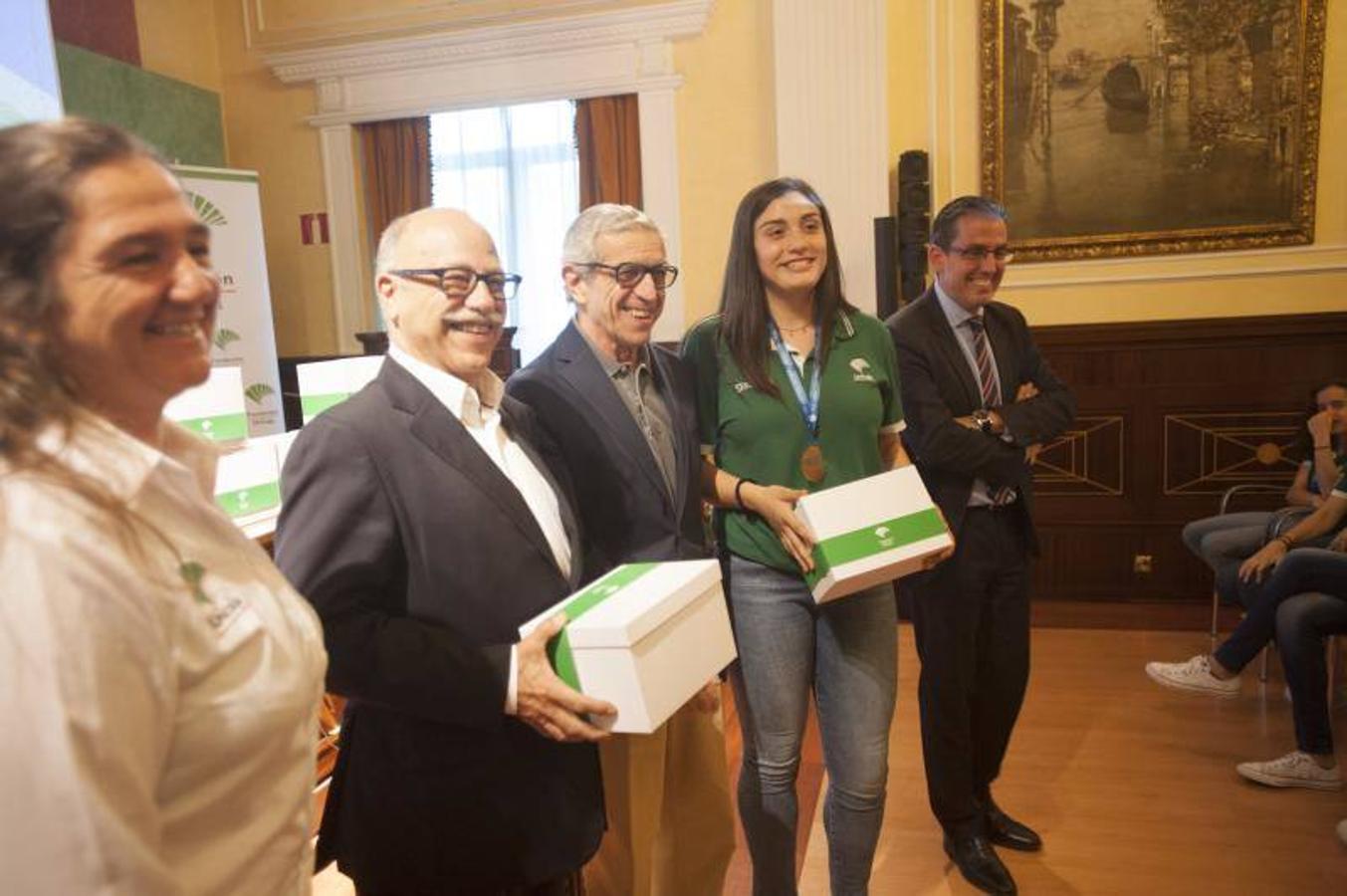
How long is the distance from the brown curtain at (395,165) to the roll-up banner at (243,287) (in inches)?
31.8

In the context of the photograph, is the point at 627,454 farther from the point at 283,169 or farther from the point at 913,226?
the point at 283,169

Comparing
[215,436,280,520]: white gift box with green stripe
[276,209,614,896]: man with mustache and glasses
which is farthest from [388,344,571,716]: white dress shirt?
[215,436,280,520]: white gift box with green stripe

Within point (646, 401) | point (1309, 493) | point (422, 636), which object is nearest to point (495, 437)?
point (422, 636)

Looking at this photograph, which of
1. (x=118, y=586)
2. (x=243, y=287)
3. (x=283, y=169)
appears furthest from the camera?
(x=283, y=169)

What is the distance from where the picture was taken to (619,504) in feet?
5.30

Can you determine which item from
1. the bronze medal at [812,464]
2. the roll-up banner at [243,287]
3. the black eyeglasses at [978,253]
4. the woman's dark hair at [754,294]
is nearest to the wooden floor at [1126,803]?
the bronze medal at [812,464]

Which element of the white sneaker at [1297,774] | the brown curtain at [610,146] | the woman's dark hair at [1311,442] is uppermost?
the brown curtain at [610,146]

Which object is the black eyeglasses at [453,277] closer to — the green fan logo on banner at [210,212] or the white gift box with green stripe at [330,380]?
the white gift box with green stripe at [330,380]

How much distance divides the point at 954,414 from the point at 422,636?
4.99 feet

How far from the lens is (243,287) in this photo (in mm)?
5047

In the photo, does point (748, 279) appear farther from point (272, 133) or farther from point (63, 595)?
point (272, 133)

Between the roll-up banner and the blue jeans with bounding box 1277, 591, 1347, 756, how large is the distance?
4875 mm

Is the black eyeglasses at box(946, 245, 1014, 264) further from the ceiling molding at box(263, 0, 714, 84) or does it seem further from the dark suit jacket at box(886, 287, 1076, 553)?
the ceiling molding at box(263, 0, 714, 84)

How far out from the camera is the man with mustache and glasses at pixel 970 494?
2.18 metres
